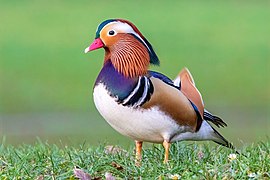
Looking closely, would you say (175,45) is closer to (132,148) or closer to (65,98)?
(65,98)

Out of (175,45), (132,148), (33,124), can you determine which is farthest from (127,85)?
(175,45)

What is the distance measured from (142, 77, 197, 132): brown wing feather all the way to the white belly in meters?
0.04

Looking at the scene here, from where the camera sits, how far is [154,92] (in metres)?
5.48

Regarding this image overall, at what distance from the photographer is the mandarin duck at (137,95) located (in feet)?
17.8

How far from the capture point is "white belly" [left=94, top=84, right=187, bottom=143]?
213 inches

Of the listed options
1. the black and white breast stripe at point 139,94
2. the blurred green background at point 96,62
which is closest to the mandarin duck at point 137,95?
the black and white breast stripe at point 139,94

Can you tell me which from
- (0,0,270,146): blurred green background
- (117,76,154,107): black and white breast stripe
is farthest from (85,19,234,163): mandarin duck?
(0,0,270,146): blurred green background

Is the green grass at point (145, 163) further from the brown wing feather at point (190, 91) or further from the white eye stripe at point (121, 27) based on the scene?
the white eye stripe at point (121, 27)

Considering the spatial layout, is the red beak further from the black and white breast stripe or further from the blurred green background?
the blurred green background

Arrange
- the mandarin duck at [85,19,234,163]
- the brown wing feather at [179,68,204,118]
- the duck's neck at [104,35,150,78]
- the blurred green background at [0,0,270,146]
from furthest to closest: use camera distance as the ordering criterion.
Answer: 1. the blurred green background at [0,0,270,146]
2. the brown wing feather at [179,68,204,118]
3. the duck's neck at [104,35,150,78]
4. the mandarin duck at [85,19,234,163]

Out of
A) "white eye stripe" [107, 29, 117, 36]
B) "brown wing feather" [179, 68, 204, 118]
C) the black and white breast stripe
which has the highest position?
"white eye stripe" [107, 29, 117, 36]

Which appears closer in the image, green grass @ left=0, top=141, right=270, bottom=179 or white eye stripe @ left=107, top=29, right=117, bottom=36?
green grass @ left=0, top=141, right=270, bottom=179

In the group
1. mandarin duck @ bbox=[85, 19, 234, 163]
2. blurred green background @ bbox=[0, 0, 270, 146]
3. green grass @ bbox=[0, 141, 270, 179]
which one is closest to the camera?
green grass @ bbox=[0, 141, 270, 179]

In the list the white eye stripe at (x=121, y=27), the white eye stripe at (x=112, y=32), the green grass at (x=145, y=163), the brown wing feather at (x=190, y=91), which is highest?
the white eye stripe at (x=121, y=27)
